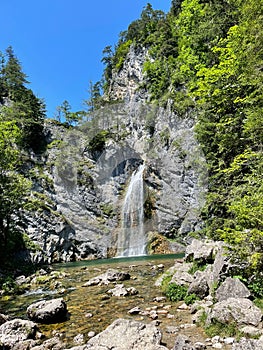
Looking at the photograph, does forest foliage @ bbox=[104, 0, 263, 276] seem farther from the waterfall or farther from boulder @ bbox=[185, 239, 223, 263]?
the waterfall

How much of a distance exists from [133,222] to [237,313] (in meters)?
27.9

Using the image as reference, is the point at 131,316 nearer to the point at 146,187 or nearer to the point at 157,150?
the point at 146,187

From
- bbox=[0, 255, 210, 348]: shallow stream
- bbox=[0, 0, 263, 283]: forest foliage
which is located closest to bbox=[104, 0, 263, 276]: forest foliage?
bbox=[0, 0, 263, 283]: forest foliage

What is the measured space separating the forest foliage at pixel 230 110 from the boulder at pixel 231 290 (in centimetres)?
54

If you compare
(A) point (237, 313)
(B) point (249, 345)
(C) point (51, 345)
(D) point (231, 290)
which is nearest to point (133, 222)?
(D) point (231, 290)

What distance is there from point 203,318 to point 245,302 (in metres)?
1.18

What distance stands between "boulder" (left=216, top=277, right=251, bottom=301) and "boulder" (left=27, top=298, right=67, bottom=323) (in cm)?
498

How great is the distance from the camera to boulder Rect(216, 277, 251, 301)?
7367 mm

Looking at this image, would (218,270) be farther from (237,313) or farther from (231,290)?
(237,313)

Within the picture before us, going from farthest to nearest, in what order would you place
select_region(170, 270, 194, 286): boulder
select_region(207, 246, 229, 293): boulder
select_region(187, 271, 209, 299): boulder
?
select_region(170, 270, 194, 286): boulder
select_region(187, 271, 209, 299): boulder
select_region(207, 246, 229, 293): boulder

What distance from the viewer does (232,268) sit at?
8.55 m

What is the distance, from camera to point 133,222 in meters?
34.1

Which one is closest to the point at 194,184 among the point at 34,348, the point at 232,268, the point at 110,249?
the point at 110,249

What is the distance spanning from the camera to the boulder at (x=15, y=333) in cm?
664
